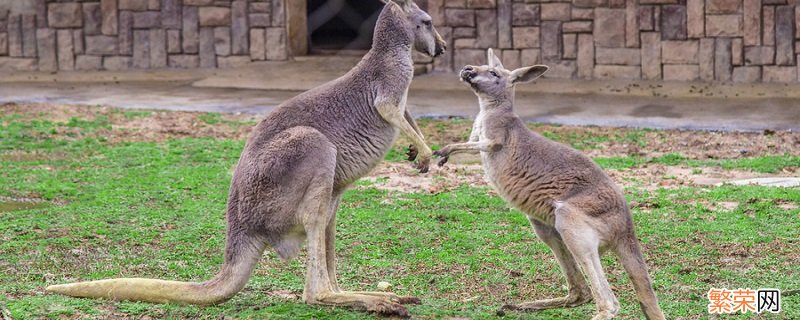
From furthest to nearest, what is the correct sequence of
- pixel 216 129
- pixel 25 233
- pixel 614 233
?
pixel 216 129 → pixel 25 233 → pixel 614 233

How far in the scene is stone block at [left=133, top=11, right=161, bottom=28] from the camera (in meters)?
14.3

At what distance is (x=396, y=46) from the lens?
5.80m

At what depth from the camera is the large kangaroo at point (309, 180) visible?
5242mm

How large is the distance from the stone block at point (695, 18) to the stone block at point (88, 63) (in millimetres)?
7003

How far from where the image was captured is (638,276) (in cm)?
499

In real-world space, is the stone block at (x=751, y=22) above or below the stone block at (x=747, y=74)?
above

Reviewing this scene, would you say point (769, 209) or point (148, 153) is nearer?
point (769, 209)

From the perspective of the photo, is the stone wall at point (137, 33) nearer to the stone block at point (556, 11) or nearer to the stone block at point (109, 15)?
the stone block at point (109, 15)

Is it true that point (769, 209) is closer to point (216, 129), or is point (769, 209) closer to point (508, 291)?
point (508, 291)

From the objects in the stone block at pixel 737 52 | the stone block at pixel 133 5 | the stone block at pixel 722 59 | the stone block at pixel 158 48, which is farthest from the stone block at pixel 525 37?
the stone block at pixel 133 5

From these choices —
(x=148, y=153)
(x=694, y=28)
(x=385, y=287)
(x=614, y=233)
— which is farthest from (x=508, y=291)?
(x=694, y=28)

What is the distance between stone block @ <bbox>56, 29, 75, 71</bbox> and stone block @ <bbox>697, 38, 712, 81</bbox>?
744 centimetres

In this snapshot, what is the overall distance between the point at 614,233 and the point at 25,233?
371 cm

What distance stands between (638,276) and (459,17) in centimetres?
862
